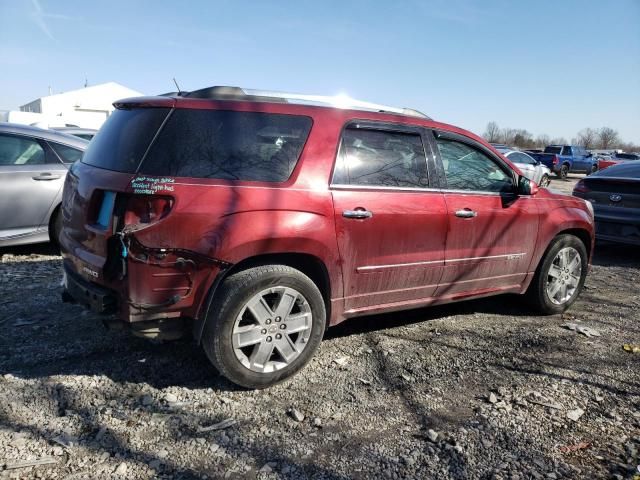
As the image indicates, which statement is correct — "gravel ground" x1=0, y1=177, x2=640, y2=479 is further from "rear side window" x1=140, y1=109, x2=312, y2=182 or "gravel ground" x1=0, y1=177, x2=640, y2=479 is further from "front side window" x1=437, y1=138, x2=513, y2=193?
"rear side window" x1=140, y1=109, x2=312, y2=182

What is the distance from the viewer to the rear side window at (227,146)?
299 cm

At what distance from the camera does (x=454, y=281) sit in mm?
4156

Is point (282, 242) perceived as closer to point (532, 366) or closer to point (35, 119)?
point (532, 366)

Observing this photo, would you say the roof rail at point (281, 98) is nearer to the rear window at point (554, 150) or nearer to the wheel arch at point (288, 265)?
the wheel arch at point (288, 265)

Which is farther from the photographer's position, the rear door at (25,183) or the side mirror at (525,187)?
the rear door at (25,183)

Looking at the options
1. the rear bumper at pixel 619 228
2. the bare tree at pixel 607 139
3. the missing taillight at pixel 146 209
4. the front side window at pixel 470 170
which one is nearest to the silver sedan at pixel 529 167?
the rear bumper at pixel 619 228

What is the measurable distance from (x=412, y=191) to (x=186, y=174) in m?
1.67

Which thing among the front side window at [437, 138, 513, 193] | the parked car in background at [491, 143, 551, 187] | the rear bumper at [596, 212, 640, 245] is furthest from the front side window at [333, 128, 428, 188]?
the parked car in background at [491, 143, 551, 187]

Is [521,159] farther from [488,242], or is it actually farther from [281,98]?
[281,98]

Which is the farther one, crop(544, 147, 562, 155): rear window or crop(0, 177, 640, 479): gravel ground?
crop(544, 147, 562, 155): rear window

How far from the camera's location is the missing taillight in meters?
2.86

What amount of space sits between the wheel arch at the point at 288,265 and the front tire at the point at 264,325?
4cm

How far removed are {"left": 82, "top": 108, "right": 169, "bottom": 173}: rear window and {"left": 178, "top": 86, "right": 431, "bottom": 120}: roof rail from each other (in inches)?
11.9

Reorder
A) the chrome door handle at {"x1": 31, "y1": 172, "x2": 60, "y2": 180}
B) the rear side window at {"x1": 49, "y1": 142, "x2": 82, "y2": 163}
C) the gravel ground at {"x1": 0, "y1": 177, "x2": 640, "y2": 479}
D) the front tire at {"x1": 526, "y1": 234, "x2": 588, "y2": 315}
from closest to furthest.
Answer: the gravel ground at {"x1": 0, "y1": 177, "x2": 640, "y2": 479}
the front tire at {"x1": 526, "y1": 234, "x2": 588, "y2": 315}
the chrome door handle at {"x1": 31, "y1": 172, "x2": 60, "y2": 180}
the rear side window at {"x1": 49, "y1": 142, "x2": 82, "y2": 163}
